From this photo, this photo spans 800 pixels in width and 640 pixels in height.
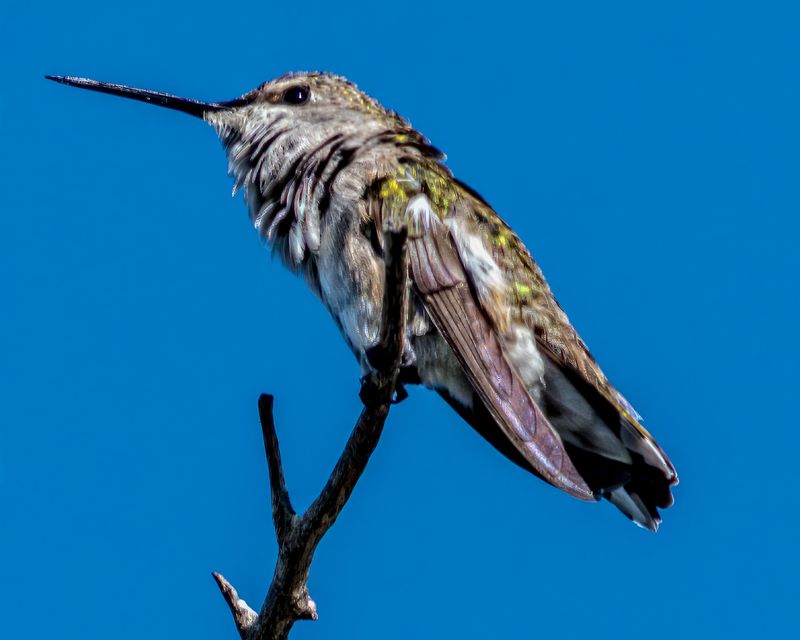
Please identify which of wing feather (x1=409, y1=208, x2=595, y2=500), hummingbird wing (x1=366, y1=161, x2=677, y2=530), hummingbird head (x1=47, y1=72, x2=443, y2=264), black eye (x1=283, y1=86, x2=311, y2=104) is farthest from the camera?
black eye (x1=283, y1=86, x2=311, y2=104)

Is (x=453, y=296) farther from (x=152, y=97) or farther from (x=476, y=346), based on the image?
(x=152, y=97)

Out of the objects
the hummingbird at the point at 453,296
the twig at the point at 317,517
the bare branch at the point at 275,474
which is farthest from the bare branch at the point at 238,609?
the hummingbird at the point at 453,296

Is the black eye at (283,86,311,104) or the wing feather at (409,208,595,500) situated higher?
the black eye at (283,86,311,104)

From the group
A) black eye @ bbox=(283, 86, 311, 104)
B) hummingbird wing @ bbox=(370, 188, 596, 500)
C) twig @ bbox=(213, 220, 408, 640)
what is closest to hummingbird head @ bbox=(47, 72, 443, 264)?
black eye @ bbox=(283, 86, 311, 104)

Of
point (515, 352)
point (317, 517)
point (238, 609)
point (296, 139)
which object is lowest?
point (238, 609)

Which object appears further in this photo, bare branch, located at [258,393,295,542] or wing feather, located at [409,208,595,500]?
wing feather, located at [409,208,595,500]

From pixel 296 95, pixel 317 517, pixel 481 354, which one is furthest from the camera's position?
pixel 296 95

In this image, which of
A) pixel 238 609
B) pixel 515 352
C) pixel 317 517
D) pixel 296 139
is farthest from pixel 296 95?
pixel 238 609

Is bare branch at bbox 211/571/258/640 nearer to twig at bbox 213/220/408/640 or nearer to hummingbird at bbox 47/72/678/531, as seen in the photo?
twig at bbox 213/220/408/640
